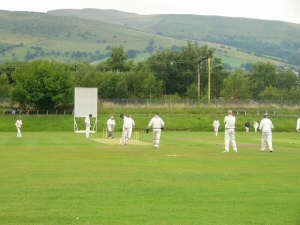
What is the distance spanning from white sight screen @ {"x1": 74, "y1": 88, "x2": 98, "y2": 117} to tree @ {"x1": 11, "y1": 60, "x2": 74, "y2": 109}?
26847 mm

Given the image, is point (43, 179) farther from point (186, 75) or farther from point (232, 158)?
point (186, 75)

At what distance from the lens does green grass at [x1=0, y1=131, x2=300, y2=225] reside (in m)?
15.2

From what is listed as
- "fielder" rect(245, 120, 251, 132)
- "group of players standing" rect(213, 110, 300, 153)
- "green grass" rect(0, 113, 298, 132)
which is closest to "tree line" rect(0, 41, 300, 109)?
"green grass" rect(0, 113, 298, 132)

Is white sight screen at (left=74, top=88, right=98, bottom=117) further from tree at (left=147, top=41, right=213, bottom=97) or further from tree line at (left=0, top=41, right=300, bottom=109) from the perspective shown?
tree at (left=147, top=41, right=213, bottom=97)

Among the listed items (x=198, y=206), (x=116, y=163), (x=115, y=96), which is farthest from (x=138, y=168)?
(x=115, y=96)

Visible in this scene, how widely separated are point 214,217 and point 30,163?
14905 mm

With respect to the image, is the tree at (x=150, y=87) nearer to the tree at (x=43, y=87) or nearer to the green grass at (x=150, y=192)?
the tree at (x=43, y=87)

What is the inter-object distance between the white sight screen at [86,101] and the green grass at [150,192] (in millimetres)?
43715

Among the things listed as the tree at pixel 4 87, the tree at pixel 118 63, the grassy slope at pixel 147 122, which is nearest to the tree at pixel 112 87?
the tree at pixel 4 87

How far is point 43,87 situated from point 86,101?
1135 inches

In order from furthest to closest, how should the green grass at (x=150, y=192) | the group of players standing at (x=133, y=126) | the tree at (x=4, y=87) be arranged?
1. the tree at (x=4, y=87)
2. the group of players standing at (x=133, y=126)
3. the green grass at (x=150, y=192)

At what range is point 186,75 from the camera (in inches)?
5915

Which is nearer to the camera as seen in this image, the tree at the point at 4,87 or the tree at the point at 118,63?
the tree at the point at 4,87

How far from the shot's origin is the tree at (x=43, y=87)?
332 feet
